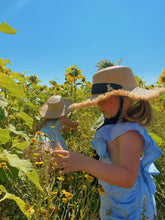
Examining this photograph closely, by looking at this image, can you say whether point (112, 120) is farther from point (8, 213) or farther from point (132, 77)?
point (8, 213)

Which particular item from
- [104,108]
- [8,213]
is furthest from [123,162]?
[8,213]

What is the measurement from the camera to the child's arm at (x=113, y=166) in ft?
2.83

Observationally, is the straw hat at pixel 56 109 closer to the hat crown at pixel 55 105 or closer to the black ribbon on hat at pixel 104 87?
the hat crown at pixel 55 105

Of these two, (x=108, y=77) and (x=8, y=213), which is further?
(x=8, y=213)

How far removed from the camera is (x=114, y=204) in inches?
42.1

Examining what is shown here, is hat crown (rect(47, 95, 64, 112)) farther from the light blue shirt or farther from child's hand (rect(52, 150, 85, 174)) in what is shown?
child's hand (rect(52, 150, 85, 174))

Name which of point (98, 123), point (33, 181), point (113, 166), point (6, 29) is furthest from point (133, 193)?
point (6, 29)

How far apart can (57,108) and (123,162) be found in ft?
5.51

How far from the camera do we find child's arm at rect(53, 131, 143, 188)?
2.83 feet

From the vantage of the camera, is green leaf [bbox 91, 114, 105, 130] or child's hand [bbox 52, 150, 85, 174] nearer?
child's hand [bbox 52, 150, 85, 174]

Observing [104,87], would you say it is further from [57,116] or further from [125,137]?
[57,116]

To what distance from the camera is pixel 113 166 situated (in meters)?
0.87

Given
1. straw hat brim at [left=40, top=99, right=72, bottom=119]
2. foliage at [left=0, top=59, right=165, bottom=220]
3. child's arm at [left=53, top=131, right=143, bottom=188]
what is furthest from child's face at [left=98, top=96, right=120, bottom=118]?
straw hat brim at [left=40, top=99, right=72, bottom=119]

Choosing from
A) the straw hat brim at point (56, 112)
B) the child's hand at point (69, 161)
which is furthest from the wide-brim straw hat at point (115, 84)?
the straw hat brim at point (56, 112)
